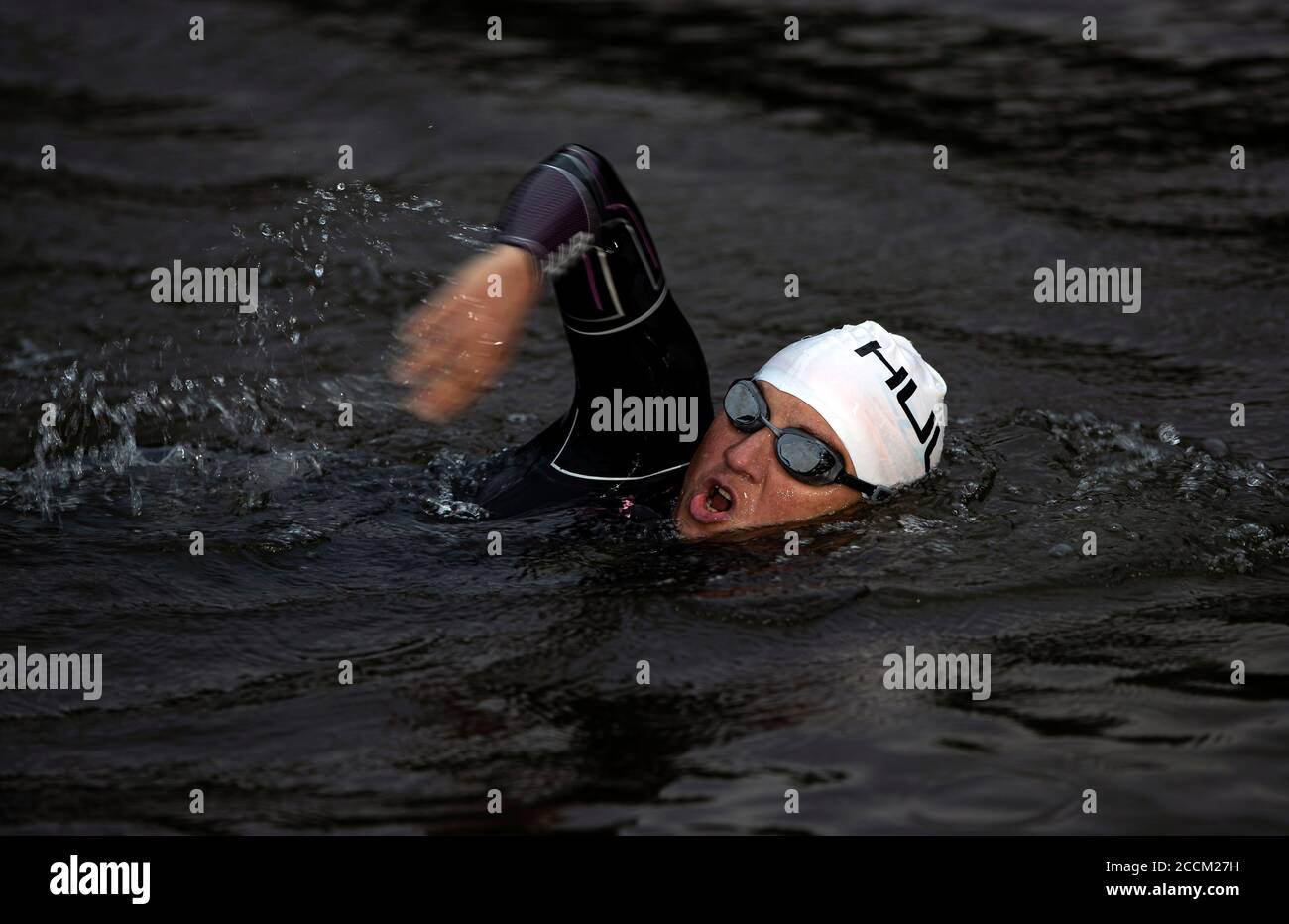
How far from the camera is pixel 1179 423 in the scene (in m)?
7.14

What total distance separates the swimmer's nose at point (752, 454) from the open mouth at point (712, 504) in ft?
0.28

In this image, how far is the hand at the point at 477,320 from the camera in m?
4.57

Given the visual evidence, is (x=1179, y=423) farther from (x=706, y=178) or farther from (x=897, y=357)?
(x=706, y=178)

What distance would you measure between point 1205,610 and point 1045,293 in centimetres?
391

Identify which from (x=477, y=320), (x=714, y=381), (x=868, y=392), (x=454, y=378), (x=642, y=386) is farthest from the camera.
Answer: (x=714, y=381)

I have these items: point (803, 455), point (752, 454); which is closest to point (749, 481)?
point (752, 454)

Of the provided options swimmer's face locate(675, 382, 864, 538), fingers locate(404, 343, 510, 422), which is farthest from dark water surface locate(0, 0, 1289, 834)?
fingers locate(404, 343, 510, 422)

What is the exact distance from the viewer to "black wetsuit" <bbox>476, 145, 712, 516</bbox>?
4.67 meters

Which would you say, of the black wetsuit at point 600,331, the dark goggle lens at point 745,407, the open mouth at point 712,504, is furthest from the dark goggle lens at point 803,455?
the black wetsuit at point 600,331

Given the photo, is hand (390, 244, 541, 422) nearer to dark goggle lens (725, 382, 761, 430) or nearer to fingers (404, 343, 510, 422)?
fingers (404, 343, 510, 422)

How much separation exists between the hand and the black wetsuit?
74mm

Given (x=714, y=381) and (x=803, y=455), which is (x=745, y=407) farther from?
(x=714, y=381)

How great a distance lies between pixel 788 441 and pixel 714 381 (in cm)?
276

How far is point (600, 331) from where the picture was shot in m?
4.88
